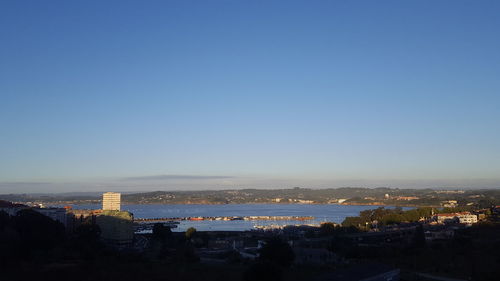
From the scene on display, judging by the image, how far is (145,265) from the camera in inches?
472

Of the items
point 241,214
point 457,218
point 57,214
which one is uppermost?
point 57,214

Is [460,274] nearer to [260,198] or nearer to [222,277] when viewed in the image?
[222,277]

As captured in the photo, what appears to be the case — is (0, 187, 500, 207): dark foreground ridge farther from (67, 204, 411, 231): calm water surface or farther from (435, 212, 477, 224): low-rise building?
(435, 212, 477, 224): low-rise building

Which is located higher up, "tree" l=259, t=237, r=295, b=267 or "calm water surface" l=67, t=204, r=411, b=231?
"tree" l=259, t=237, r=295, b=267

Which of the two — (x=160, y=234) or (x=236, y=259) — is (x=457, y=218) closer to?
(x=160, y=234)

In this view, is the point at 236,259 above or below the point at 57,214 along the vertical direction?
below

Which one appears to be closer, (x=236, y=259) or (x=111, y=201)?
(x=236, y=259)

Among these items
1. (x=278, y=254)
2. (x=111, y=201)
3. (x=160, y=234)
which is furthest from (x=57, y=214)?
(x=111, y=201)

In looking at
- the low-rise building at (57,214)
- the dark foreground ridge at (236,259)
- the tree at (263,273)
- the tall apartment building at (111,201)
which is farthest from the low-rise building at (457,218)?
the tall apartment building at (111,201)

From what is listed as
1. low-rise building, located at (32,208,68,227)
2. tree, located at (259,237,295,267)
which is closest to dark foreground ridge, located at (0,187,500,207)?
low-rise building, located at (32,208,68,227)

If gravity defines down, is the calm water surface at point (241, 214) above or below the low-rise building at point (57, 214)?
below

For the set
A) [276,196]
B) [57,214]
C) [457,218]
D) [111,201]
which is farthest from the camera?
[276,196]

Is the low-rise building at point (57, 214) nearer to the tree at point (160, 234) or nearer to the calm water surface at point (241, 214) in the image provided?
the tree at point (160, 234)

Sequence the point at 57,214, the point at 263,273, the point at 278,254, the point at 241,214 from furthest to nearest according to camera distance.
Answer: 1. the point at 241,214
2. the point at 57,214
3. the point at 278,254
4. the point at 263,273
